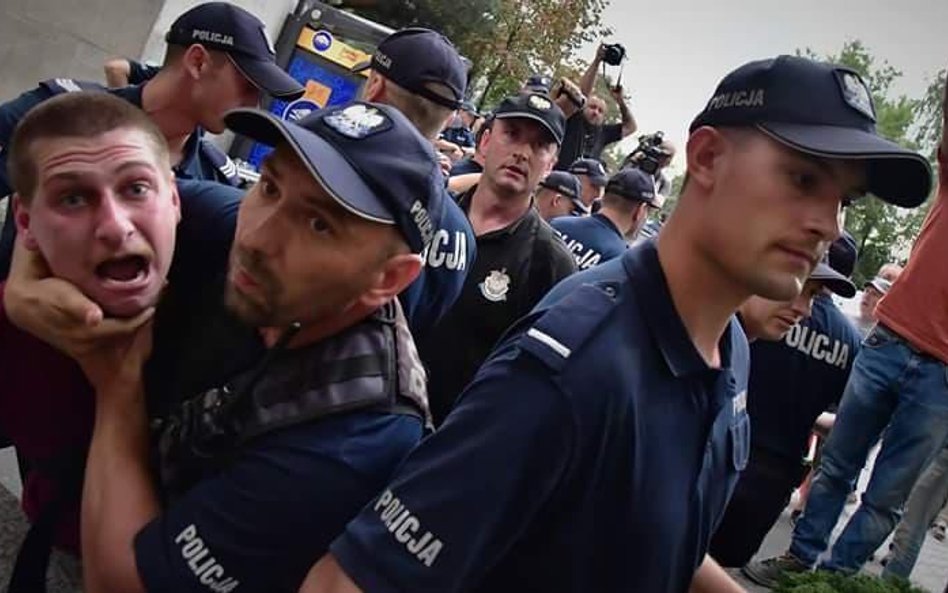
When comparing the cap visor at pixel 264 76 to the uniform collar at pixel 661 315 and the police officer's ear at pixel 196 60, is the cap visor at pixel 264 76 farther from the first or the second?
the uniform collar at pixel 661 315

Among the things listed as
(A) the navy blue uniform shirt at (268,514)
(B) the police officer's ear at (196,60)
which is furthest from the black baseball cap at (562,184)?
(A) the navy blue uniform shirt at (268,514)

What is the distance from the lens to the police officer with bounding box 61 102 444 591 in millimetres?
1271

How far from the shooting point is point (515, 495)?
1178mm

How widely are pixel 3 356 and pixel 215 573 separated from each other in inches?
24.9

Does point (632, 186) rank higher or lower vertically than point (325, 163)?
lower

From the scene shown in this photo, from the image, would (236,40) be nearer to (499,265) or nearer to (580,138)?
(499,265)

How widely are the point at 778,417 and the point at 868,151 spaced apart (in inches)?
108

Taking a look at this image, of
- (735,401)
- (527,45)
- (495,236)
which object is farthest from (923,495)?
(527,45)

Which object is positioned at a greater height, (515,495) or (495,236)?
(515,495)

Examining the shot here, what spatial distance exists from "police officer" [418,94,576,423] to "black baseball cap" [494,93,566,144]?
15 millimetres

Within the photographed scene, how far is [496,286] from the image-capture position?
3.00 m

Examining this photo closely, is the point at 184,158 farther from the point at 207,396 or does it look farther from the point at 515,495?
the point at 515,495

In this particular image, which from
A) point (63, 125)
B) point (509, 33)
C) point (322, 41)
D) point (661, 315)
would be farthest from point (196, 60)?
point (509, 33)

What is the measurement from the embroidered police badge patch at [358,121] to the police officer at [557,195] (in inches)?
180
